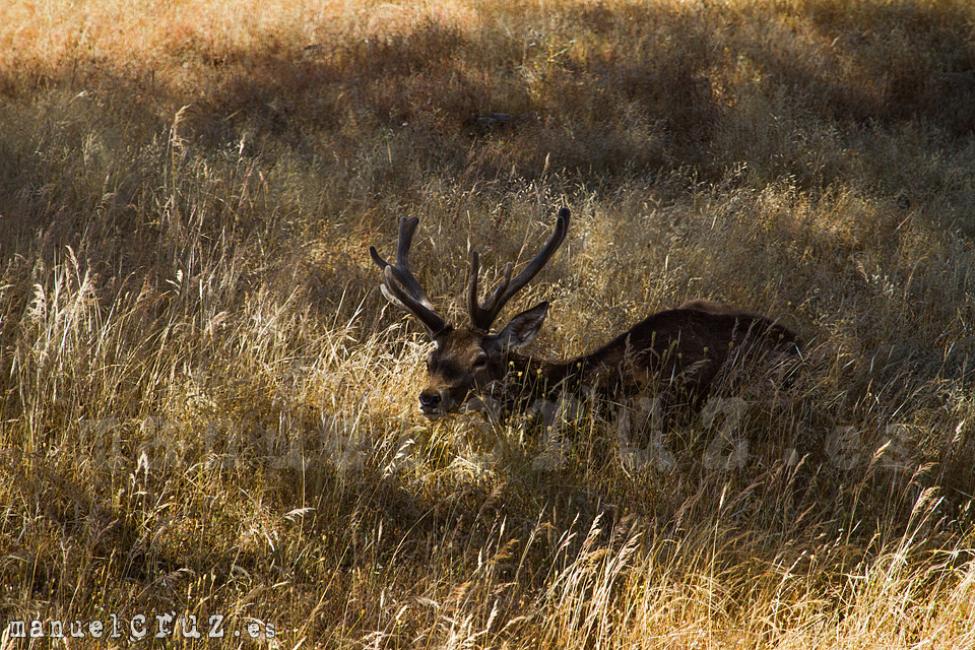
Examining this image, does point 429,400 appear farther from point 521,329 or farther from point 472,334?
point 521,329

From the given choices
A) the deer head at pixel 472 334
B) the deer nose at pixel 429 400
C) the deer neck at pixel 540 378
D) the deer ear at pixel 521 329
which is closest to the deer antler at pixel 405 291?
the deer head at pixel 472 334

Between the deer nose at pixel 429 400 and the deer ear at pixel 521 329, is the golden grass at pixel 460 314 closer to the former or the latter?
the deer nose at pixel 429 400

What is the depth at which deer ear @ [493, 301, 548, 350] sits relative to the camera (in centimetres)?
502

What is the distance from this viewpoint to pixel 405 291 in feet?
17.0

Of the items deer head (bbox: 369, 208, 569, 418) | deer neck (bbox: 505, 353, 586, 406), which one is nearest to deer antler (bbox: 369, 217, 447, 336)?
deer head (bbox: 369, 208, 569, 418)

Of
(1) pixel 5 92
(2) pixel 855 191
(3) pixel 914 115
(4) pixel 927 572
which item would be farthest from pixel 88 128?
(3) pixel 914 115

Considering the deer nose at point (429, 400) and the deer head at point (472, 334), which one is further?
the deer head at point (472, 334)

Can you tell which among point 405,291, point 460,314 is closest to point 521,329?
point 405,291

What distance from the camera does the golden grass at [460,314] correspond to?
342 cm

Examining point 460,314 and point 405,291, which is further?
point 460,314

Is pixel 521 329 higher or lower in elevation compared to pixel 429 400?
higher

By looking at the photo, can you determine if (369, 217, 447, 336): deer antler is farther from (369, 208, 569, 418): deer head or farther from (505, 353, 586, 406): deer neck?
(505, 353, 586, 406): deer neck

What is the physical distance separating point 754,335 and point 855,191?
3.57 meters

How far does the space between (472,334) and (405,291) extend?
45 cm
